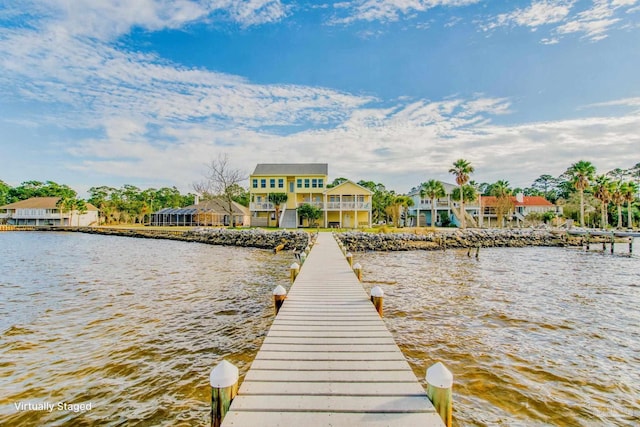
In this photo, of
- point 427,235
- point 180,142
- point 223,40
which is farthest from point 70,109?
point 427,235

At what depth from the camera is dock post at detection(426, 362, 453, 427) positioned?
9.89 ft

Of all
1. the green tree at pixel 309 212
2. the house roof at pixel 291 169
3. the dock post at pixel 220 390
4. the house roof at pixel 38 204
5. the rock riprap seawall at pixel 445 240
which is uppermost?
the house roof at pixel 291 169

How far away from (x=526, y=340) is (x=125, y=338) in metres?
9.65

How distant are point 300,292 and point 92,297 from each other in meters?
8.29

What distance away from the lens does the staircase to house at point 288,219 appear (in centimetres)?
3778

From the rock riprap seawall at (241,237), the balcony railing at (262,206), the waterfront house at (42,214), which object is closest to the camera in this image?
the rock riprap seawall at (241,237)

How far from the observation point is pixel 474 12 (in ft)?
49.6

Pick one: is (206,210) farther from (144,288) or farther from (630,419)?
(630,419)

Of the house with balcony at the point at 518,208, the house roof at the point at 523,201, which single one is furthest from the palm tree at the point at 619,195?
the house roof at the point at 523,201

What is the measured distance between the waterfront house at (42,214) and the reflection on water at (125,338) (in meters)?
50.0

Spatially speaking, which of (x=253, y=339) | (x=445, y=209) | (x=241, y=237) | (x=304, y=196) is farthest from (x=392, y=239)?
(x=445, y=209)

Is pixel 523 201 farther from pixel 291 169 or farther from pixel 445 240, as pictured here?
pixel 291 169

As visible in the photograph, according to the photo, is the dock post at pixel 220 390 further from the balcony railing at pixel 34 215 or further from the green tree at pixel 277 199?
the balcony railing at pixel 34 215

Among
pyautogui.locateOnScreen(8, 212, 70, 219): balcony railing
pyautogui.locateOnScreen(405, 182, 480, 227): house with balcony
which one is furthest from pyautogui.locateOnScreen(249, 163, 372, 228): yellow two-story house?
pyautogui.locateOnScreen(8, 212, 70, 219): balcony railing
